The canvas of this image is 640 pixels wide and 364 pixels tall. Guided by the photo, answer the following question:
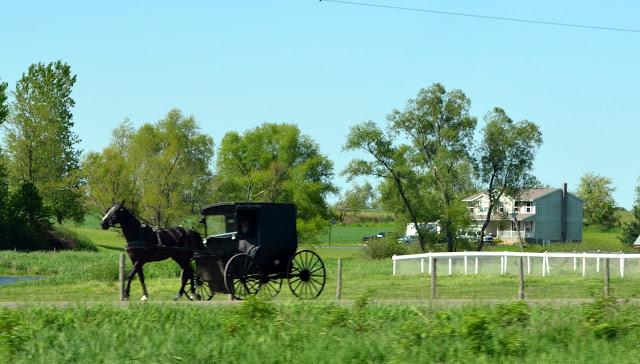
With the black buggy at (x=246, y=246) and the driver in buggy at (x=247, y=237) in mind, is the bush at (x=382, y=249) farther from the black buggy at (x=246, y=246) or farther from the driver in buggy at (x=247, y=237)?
the driver in buggy at (x=247, y=237)

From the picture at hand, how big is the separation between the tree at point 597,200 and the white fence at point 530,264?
92.6 metres

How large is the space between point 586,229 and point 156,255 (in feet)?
351

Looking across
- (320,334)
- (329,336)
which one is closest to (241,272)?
(320,334)

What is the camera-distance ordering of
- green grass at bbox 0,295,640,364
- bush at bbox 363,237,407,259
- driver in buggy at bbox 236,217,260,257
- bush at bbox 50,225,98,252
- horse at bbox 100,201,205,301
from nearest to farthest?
green grass at bbox 0,295,640,364 → driver in buggy at bbox 236,217,260,257 → horse at bbox 100,201,205,301 → bush at bbox 363,237,407,259 → bush at bbox 50,225,98,252

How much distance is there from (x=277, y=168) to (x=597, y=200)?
7180 cm

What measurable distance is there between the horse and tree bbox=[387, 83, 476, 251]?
45229mm

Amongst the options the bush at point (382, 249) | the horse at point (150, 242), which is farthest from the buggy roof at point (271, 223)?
the bush at point (382, 249)

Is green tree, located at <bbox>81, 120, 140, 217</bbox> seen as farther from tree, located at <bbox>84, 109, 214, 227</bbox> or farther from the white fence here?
the white fence

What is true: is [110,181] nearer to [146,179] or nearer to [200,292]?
[146,179]

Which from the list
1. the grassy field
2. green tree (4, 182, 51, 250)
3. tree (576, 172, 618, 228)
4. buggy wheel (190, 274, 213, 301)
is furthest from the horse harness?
tree (576, 172, 618, 228)

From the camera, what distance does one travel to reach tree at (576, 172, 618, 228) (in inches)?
4862

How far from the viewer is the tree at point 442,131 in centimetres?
6625

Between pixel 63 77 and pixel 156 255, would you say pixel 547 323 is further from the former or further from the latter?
pixel 63 77

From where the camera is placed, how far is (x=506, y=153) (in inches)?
2630
